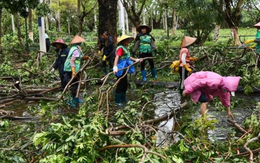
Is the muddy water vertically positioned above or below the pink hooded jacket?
below

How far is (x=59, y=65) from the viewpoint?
859 centimetres

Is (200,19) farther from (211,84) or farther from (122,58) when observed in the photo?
(211,84)

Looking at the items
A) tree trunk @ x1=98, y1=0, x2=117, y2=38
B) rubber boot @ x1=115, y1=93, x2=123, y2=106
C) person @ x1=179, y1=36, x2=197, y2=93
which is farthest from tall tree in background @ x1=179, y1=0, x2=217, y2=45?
rubber boot @ x1=115, y1=93, x2=123, y2=106

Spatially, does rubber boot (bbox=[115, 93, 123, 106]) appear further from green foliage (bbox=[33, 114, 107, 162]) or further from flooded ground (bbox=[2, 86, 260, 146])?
green foliage (bbox=[33, 114, 107, 162])

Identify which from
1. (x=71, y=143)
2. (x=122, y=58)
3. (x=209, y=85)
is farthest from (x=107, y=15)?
(x=71, y=143)

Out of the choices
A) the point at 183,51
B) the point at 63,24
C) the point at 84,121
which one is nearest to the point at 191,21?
the point at 183,51

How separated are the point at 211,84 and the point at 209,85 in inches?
1.8

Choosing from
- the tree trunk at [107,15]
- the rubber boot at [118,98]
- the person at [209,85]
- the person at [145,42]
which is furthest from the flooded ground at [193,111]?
the tree trunk at [107,15]

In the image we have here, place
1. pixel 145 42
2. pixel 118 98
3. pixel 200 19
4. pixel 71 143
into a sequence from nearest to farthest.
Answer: pixel 71 143, pixel 118 98, pixel 145 42, pixel 200 19

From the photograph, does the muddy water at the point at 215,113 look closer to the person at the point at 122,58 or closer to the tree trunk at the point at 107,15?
the person at the point at 122,58

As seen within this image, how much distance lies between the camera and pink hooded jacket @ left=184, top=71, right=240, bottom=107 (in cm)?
547

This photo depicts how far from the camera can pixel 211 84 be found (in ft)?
18.3

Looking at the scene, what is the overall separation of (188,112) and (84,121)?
11.4 feet

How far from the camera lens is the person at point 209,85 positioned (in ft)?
18.0
